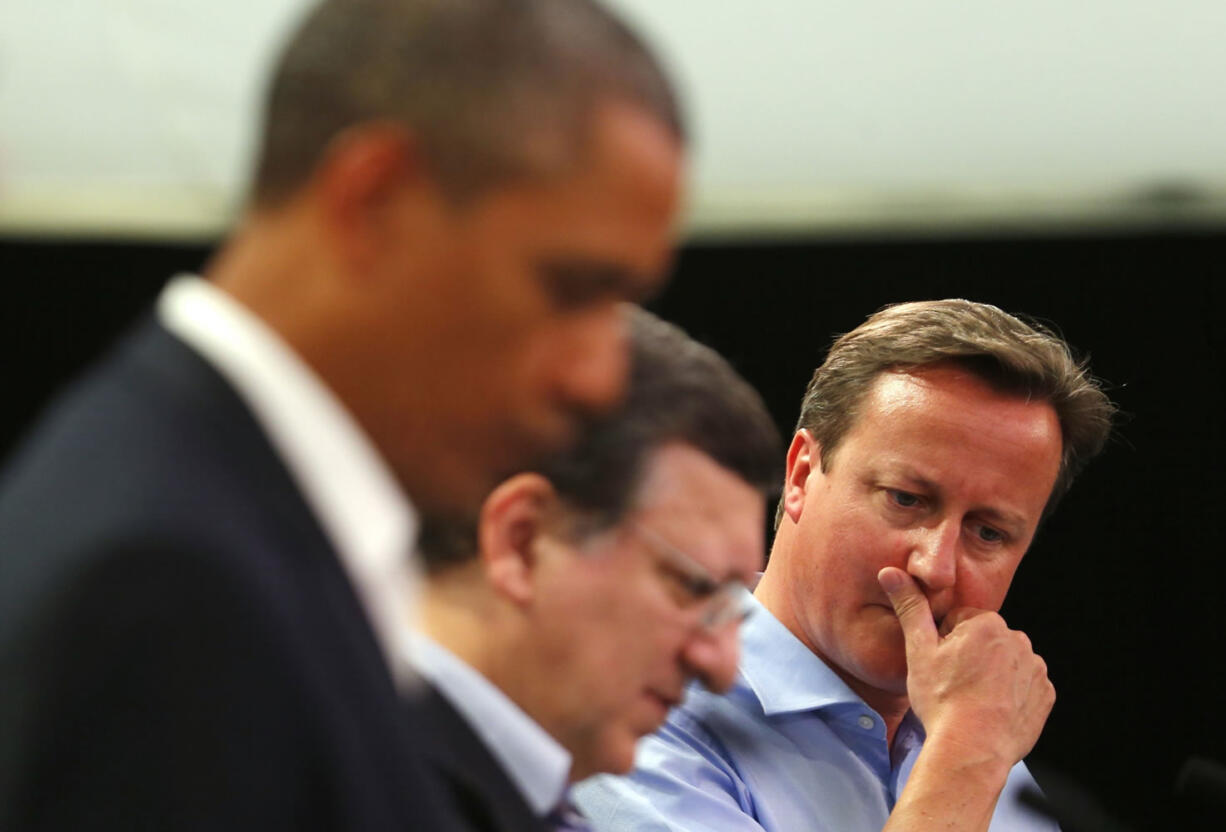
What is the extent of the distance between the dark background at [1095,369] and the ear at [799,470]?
2.10ft

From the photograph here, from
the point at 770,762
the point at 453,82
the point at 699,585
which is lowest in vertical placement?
the point at 770,762

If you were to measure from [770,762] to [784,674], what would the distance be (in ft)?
0.38

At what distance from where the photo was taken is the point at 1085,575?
106 inches

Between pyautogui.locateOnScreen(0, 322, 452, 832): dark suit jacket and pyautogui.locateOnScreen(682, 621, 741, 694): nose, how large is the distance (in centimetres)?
52

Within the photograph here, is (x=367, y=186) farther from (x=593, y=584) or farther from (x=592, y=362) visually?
(x=593, y=584)

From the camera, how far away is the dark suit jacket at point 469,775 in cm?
87

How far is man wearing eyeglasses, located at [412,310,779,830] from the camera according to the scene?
3.47ft

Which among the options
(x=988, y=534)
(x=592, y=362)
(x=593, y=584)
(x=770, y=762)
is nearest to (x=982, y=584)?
(x=988, y=534)

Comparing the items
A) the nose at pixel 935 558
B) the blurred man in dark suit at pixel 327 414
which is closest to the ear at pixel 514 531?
the blurred man in dark suit at pixel 327 414

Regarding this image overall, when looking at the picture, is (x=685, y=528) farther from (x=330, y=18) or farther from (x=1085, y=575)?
(x=1085, y=575)

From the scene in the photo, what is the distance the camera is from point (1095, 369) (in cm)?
250

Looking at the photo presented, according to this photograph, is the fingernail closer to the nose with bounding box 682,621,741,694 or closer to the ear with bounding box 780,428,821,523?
the ear with bounding box 780,428,821,523

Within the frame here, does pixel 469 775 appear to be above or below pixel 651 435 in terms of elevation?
below

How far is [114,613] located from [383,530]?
0.13 m
